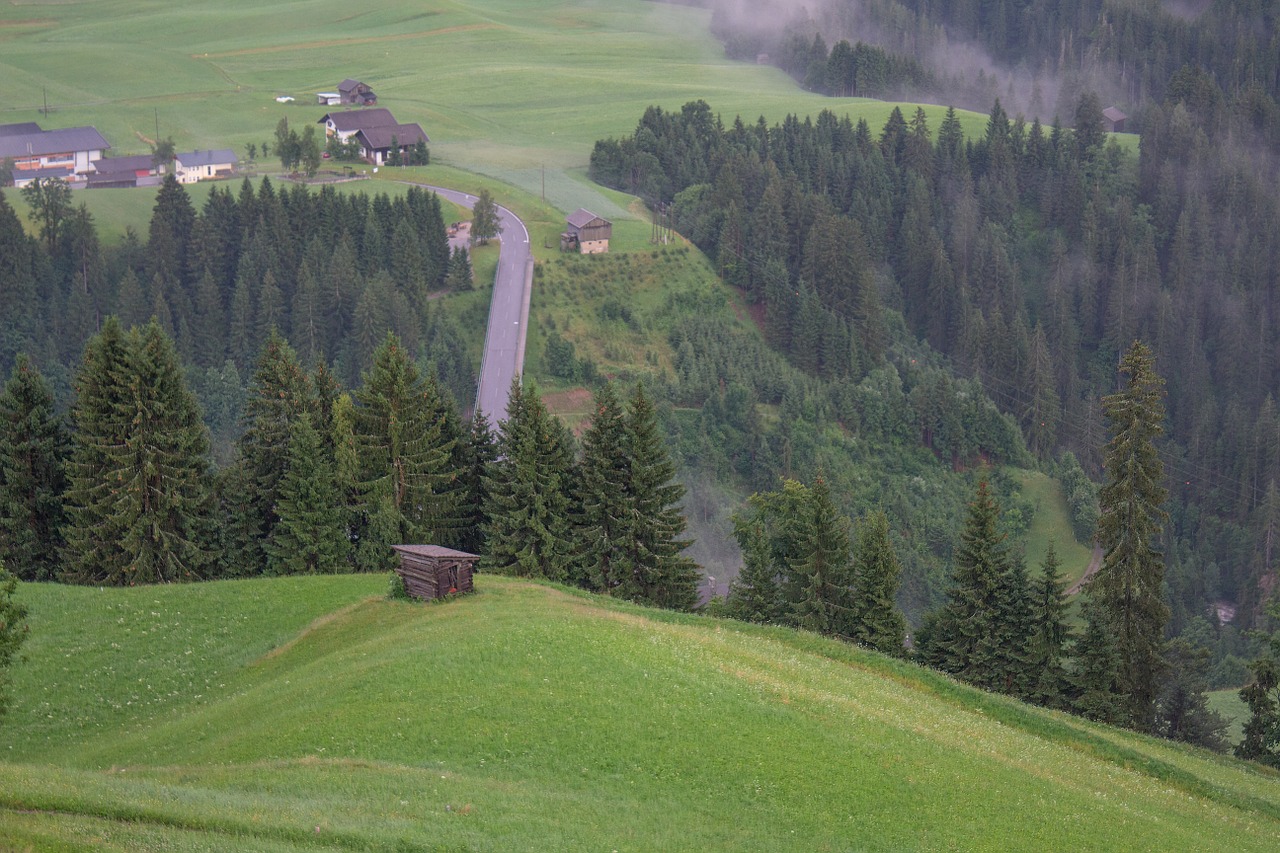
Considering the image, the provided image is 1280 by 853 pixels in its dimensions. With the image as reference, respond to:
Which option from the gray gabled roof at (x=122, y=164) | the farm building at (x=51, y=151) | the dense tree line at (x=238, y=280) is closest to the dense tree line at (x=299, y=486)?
the dense tree line at (x=238, y=280)

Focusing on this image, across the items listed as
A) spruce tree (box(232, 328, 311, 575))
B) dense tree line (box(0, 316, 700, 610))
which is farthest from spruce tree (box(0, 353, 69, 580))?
spruce tree (box(232, 328, 311, 575))

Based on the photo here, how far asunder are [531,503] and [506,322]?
63888 mm

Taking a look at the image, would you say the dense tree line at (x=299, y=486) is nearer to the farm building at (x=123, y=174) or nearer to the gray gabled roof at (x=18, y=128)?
the farm building at (x=123, y=174)

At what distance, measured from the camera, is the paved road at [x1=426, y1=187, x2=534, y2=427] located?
108688mm

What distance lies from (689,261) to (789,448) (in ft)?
107

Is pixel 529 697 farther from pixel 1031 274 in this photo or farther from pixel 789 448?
pixel 1031 274

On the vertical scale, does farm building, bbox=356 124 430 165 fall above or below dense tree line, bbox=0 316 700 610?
above

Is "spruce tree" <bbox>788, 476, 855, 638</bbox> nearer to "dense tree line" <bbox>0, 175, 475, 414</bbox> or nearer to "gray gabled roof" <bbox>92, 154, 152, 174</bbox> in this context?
"dense tree line" <bbox>0, 175, 475, 414</bbox>

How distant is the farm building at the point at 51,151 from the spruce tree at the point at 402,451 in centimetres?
11271

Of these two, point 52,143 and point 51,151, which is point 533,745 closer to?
point 51,151

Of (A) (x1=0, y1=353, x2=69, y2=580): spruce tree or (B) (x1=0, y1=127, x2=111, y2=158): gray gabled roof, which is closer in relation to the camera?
(A) (x1=0, y1=353, x2=69, y2=580): spruce tree

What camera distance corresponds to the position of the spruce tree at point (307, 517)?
2219 inches

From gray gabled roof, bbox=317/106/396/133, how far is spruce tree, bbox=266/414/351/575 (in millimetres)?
110016

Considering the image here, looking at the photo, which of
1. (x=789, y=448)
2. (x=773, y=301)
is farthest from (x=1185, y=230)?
(x=789, y=448)
